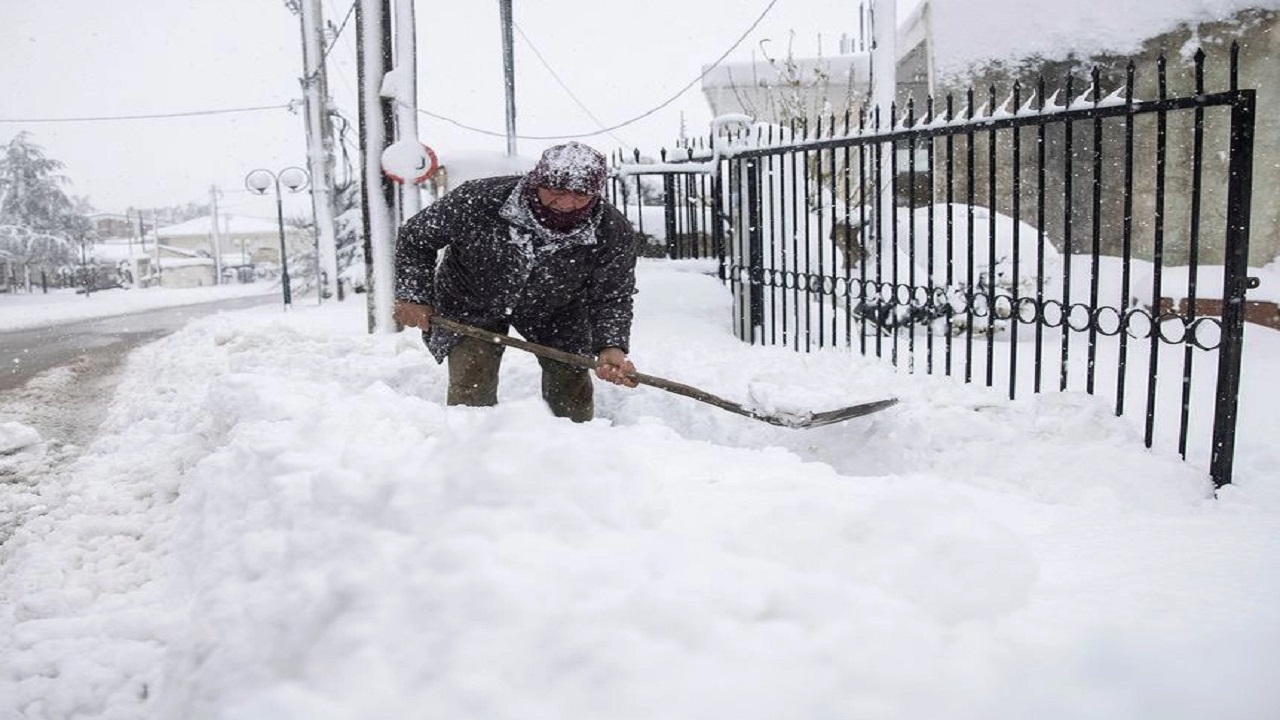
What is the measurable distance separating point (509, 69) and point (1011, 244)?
8.72m

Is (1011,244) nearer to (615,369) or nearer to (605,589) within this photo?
(615,369)

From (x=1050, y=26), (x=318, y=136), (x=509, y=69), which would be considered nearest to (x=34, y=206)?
(x=318, y=136)

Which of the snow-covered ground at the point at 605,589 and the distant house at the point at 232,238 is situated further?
the distant house at the point at 232,238

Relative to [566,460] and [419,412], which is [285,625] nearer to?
[566,460]

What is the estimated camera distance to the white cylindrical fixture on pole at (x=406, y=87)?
333 inches

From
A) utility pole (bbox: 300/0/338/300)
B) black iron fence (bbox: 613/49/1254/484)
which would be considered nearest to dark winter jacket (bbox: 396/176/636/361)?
black iron fence (bbox: 613/49/1254/484)

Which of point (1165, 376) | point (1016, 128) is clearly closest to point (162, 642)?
point (1016, 128)

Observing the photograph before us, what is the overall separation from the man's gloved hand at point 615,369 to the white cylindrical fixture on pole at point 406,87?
5029mm

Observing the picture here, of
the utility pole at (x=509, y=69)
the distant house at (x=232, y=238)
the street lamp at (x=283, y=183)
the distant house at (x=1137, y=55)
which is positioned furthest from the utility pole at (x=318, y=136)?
the distant house at (x=232, y=238)

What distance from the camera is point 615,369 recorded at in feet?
13.4

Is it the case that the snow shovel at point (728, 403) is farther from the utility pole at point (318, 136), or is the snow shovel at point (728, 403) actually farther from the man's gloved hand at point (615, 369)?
the utility pole at point (318, 136)

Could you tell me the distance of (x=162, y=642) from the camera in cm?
232

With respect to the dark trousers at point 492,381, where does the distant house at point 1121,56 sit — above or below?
above

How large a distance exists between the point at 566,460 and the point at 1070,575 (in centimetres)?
126
